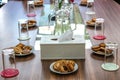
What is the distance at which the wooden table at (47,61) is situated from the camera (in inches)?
A: 64.7

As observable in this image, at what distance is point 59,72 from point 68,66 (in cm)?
7

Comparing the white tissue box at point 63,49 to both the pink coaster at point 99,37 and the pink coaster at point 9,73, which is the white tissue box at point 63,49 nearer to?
the pink coaster at point 9,73

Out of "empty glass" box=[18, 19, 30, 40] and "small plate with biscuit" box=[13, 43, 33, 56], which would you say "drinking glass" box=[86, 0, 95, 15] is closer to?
"empty glass" box=[18, 19, 30, 40]

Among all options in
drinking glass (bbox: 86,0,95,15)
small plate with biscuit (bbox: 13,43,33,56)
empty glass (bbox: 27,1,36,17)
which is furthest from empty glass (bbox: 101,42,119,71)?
empty glass (bbox: 27,1,36,17)

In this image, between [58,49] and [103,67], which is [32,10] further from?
[103,67]

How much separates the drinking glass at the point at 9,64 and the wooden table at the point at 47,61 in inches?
1.3

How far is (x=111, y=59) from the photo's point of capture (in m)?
1.88

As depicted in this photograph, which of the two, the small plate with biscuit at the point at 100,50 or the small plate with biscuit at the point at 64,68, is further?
the small plate with biscuit at the point at 100,50

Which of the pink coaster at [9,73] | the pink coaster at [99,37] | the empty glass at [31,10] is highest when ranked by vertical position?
the empty glass at [31,10]

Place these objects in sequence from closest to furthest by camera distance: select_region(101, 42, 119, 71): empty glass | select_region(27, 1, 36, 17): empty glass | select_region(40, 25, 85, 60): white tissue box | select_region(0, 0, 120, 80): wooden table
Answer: select_region(0, 0, 120, 80): wooden table, select_region(101, 42, 119, 71): empty glass, select_region(40, 25, 85, 60): white tissue box, select_region(27, 1, 36, 17): empty glass

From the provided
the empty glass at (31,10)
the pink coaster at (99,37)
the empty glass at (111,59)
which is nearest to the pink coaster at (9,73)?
the empty glass at (111,59)

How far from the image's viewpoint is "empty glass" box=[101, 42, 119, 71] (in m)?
1.75

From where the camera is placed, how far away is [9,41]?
2332 millimetres

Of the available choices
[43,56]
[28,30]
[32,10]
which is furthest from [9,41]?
[32,10]
